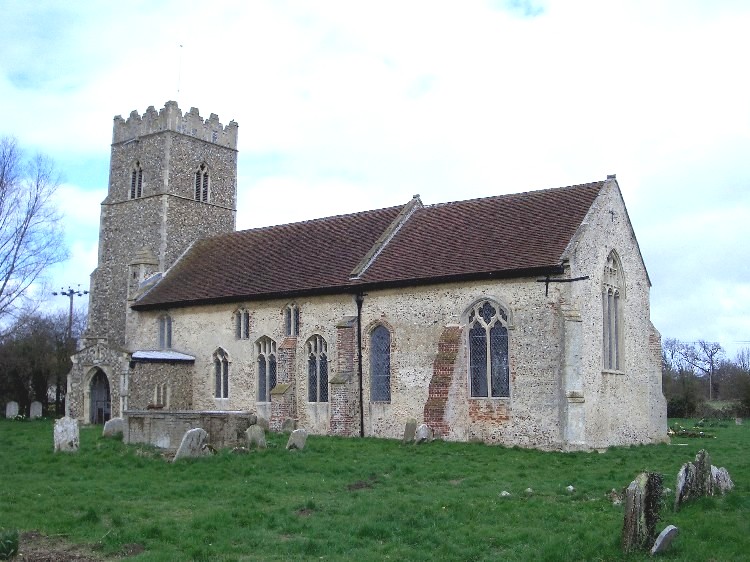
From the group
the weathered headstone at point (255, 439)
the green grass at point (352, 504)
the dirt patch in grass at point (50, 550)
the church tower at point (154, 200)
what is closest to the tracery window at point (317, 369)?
the green grass at point (352, 504)

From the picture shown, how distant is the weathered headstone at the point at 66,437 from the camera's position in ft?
67.4

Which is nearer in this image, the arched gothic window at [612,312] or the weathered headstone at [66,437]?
the weathered headstone at [66,437]

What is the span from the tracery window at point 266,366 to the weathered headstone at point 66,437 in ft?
28.9

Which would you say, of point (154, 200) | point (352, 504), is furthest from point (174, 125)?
point (352, 504)

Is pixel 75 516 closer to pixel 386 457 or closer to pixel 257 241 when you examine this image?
pixel 386 457

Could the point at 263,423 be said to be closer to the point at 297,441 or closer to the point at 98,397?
the point at 297,441

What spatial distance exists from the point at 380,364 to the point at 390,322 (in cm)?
138

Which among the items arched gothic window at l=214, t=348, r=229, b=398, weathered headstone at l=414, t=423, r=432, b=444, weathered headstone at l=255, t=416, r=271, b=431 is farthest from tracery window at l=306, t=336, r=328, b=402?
weathered headstone at l=414, t=423, r=432, b=444

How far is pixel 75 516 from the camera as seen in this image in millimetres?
12430

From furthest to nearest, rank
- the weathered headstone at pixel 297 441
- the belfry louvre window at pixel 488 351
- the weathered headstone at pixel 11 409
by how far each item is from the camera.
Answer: the weathered headstone at pixel 11 409
the belfry louvre window at pixel 488 351
the weathered headstone at pixel 297 441

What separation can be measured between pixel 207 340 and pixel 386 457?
1272 cm

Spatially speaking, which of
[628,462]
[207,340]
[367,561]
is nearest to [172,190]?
[207,340]

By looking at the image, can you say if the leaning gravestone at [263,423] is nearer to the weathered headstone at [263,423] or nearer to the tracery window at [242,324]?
the weathered headstone at [263,423]

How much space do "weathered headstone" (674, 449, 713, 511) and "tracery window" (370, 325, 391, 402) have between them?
1305 centimetres
